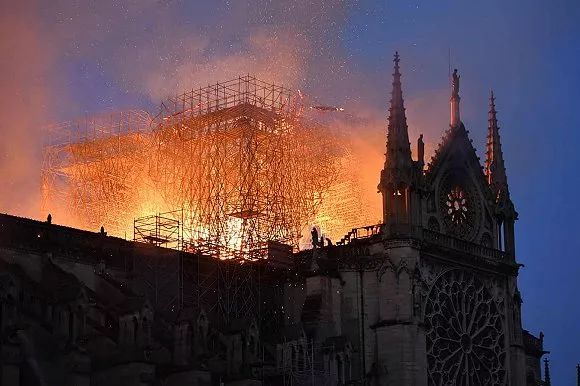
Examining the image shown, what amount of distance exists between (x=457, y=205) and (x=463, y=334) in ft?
→ 21.8

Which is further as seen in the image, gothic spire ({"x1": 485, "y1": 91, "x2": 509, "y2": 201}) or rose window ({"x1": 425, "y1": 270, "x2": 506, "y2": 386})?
gothic spire ({"x1": 485, "y1": 91, "x2": 509, "y2": 201})

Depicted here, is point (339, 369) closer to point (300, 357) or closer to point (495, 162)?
point (300, 357)

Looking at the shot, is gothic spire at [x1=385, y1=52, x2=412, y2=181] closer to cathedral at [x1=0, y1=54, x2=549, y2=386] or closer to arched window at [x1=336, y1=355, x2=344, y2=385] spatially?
cathedral at [x1=0, y1=54, x2=549, y2=386]

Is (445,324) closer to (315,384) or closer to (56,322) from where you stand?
(315,384)

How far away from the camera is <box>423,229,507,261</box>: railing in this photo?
70062 millimetres

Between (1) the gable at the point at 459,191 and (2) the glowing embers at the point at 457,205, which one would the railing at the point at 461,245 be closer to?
(1) the gable at the point at 459,191

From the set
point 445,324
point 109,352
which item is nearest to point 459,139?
point 445,324

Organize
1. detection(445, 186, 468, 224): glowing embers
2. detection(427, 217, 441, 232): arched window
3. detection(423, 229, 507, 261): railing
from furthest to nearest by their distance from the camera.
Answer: detection(445, 186, 468, 224): glowing embers
detection(427, 217, 441, 232): arched window
detection(423, 229, 507, 261): railing

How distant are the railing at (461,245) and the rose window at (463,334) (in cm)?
122

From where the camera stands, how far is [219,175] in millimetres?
76562

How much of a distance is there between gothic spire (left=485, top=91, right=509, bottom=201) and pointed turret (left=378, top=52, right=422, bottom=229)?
806 centimetres

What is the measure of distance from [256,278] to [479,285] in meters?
11.1

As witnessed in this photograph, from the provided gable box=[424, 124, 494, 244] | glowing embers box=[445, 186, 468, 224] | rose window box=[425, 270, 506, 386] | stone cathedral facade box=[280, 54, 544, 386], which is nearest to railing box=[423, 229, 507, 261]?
stone cathedral facade box=[280, 54, 544, 386]

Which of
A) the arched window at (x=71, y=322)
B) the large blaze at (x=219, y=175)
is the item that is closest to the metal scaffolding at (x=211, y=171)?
the large blaze at (x=219, y=175)
